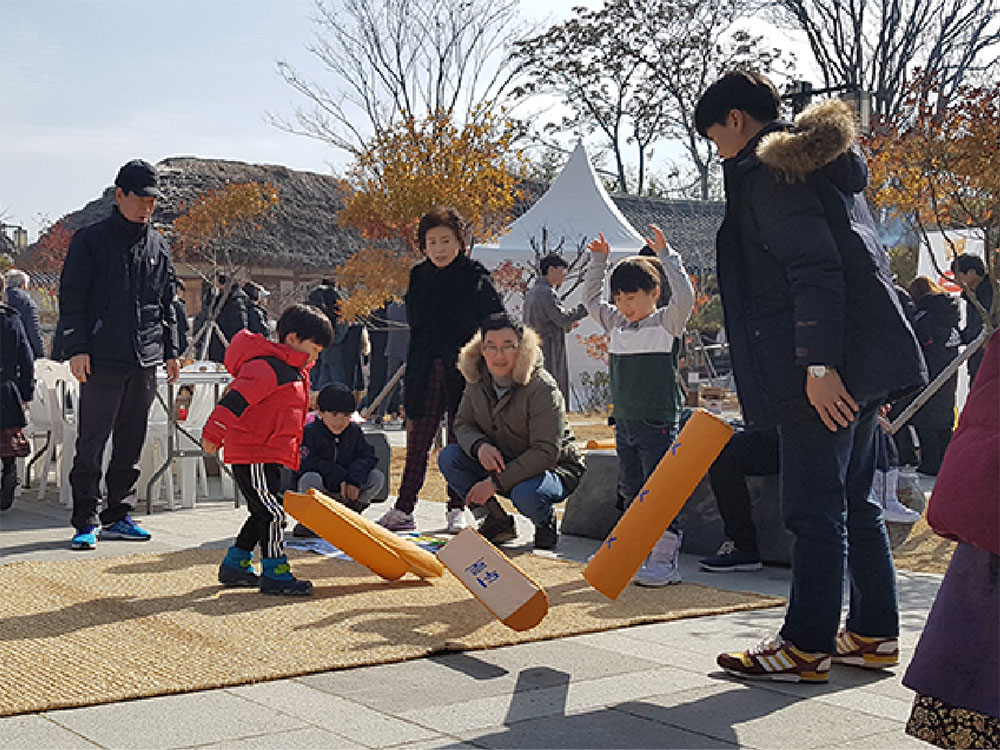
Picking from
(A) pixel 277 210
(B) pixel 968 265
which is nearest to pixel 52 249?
(A) pixel 277 210

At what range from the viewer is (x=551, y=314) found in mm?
12523

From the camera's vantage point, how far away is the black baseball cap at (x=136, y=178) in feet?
23.6

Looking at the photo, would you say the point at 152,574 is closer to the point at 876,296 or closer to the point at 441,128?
the point at 876,296

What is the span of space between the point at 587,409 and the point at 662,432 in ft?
45.4

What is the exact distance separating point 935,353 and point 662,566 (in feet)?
18.8

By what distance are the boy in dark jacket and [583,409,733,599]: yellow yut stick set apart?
9.29 feet

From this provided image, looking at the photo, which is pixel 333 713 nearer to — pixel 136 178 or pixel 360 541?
pixel 360 541

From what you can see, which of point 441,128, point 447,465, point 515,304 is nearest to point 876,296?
point 447,465

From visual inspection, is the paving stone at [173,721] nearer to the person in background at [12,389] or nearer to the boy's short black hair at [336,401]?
the boy's short black hair at [336,401]

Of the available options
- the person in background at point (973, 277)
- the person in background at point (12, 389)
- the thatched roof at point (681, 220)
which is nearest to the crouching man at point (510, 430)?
the person in background at point (12, 389)

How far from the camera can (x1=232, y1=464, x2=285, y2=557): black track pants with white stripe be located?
576 cm

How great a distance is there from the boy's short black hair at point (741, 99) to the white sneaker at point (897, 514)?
11.9ft

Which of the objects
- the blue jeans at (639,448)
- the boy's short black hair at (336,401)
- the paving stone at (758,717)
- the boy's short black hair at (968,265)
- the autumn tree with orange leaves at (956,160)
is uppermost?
the autumn tree with orange leaves at (956,160)

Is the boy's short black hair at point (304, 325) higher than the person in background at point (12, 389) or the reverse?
higher
